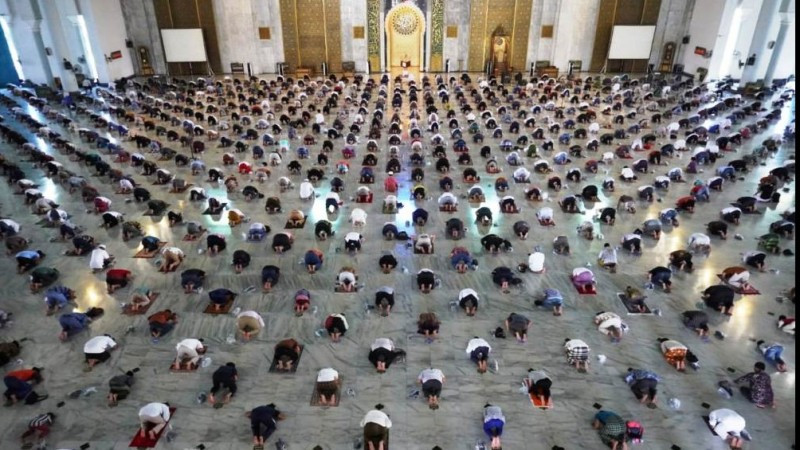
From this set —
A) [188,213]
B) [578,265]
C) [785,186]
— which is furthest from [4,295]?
[785,186]

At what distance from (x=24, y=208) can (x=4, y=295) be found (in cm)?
507

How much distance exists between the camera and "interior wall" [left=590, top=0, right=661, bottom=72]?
31.6m

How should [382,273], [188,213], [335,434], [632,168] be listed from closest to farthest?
[335,434] < [382,273] < [188,213] < [632,168]

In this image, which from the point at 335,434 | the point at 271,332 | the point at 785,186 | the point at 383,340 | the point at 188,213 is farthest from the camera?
the point at 785,186

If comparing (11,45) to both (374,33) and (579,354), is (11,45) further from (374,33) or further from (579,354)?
(579,354)

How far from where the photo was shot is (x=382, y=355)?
321 inches

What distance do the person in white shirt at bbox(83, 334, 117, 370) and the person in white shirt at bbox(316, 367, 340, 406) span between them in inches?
143

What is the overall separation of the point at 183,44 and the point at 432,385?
31224mm

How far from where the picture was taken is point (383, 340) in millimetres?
8344

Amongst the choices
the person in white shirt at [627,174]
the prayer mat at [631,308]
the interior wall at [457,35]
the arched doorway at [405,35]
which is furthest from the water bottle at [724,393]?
the arched doorway at [405,35]

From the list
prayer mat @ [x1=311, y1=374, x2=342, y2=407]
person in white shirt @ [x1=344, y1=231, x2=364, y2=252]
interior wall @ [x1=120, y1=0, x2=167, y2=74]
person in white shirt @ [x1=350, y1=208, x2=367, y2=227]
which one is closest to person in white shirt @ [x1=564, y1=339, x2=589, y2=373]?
prayer mat @ [x1=311, y1=374, x2=342, y2=407]

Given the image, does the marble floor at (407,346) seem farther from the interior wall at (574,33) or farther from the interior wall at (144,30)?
the interior wall at (144,30)

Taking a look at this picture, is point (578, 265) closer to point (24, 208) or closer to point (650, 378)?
point (650, 378)

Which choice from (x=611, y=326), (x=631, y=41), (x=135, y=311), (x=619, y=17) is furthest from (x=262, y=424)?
(x=619, y=17)
